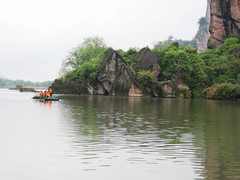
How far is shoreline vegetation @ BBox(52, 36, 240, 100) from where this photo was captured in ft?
301

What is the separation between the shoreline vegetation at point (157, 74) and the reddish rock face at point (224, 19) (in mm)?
7965

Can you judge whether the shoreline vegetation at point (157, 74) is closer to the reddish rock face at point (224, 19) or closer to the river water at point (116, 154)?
the reddish rock face at point (224, 19)

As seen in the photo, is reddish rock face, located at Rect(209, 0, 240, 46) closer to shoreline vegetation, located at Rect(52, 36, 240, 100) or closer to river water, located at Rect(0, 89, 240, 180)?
shoreline vegetation, located at Rect(52, 36, 240, 100)

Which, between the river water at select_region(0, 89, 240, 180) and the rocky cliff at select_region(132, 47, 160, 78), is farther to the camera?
the rocky cliff at select_region(132, 47, 160, 78)

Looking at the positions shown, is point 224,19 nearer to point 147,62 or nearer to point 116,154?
point 147,62

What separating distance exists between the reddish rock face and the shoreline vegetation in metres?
7.97

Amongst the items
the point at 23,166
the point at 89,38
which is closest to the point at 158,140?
the point at 23,166

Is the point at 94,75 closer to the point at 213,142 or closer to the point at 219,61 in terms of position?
the point at 219,61

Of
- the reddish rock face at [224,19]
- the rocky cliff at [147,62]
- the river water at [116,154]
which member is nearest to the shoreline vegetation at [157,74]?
the rocky cliff at [147,62]

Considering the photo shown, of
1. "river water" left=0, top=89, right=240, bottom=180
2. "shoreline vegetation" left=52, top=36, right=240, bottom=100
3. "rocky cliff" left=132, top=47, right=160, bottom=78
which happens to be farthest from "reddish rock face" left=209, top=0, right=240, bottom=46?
"river water" left=0, top=89, right=240, bottom=180

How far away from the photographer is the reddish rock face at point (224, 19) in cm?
11100

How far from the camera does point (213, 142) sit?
54.8 ft

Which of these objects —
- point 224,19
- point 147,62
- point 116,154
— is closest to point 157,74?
point 147,62

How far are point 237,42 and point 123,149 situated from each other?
104 m
